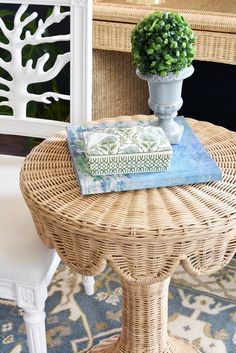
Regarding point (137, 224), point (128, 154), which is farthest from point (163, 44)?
point (137, 224)

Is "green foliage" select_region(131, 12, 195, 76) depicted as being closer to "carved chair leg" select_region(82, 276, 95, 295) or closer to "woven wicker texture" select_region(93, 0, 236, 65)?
"woven wicker texture" select_region(93, 0, 236, 65)

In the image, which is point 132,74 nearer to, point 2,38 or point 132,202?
point 2,38

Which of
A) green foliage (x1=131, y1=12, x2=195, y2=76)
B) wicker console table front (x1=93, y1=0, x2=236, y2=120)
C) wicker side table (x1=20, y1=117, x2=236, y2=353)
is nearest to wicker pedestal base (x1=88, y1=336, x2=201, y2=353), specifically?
wicker side table (x1=20, y1=117, x2=236, y2=353)

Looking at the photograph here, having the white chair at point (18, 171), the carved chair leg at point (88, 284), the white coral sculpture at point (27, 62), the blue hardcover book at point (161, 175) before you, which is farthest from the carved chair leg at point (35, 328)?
the white coral sculpture at point (27, 62)

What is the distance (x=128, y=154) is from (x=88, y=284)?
70cm

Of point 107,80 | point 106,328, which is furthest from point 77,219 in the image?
point 107,80

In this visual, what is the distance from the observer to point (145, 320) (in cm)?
120

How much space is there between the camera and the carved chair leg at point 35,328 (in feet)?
3.54

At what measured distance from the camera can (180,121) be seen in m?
1.19

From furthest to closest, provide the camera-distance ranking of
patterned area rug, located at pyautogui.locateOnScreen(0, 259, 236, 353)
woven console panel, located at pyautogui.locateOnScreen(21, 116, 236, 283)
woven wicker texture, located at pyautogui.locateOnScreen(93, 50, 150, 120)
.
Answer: woven wicker texture, located at pyautogui.locateOnScreen(93, 50, 150, 120) < patterned area rug, located at pyautogui.locateOnScreen(0, 259, 236, 353) < woven console panel, located at pyautogui.locateOnScreen(21, 116, 236, 283)

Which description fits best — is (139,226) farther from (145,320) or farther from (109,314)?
(109,314)

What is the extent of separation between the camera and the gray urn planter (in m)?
1.00

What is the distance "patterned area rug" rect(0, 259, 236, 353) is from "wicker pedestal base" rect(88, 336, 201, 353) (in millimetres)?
51

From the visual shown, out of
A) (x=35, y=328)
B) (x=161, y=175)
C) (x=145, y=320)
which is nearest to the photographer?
(x=161, y=175)
